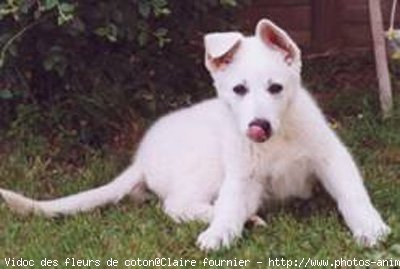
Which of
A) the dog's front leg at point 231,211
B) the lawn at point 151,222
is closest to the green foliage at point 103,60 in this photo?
the lawn at point 151,222

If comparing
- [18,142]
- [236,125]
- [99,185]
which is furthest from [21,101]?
[236,125]

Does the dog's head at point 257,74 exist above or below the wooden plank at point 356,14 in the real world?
above

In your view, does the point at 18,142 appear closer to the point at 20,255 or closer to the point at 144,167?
the point at 144,167

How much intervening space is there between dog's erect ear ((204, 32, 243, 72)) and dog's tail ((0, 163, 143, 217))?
3.06 ft

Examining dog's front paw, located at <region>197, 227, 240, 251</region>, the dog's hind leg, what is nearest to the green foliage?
the dog's hind leg

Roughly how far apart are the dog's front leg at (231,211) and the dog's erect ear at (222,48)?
0.51 meters

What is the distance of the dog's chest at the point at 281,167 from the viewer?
4598 millimetres

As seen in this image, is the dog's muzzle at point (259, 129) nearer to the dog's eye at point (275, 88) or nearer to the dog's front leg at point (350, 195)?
the dog's eye at point (275, 88)

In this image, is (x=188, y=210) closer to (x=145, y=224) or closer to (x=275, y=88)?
(x=145, y=224)

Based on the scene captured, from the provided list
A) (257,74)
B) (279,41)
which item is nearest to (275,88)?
(257,74)

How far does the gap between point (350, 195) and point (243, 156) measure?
0.48 meters

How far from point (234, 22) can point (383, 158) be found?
1.31 meters

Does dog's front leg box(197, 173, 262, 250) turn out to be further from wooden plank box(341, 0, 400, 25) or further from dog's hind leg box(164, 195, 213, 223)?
wooden plank box(341, 0, 400, 25)

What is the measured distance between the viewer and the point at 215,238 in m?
4.32
